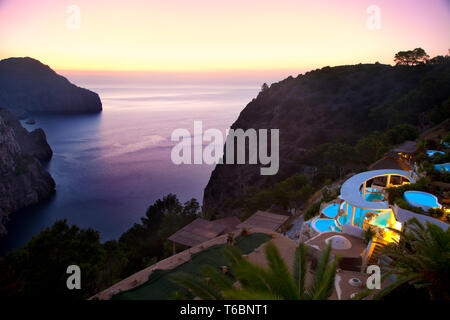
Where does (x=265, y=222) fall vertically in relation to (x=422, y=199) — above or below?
below

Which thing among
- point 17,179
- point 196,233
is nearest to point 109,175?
point 17,179

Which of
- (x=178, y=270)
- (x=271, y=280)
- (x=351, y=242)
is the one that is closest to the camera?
(x=271, y=280)

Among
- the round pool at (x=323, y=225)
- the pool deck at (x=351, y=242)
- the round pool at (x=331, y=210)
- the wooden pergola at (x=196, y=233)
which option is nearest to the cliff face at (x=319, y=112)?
the round pool at (x=331, y=210)

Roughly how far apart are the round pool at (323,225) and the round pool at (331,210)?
2.15 ft

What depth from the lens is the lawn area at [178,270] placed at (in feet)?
26.8

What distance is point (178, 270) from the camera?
9406 millimetres

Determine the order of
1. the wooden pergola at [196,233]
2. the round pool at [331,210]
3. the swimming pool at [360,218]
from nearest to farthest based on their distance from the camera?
the swimming pool at [360,218], the wooden pergola at [196,233], the round pool at [331,210]

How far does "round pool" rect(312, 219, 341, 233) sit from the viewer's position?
479 inches

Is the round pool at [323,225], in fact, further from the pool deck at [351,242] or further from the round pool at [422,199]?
the round pool at [422,199]

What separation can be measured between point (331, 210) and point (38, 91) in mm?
162069

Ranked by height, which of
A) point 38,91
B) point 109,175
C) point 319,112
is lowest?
point 109,175

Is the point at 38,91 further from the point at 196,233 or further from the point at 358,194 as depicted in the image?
the point at 358,194

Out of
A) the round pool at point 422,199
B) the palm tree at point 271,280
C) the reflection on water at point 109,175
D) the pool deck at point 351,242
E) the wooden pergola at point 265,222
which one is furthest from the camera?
the reflection on water at point 109,175

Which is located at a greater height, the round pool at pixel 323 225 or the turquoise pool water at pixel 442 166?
the turquoise pool water at pixel 442 166
